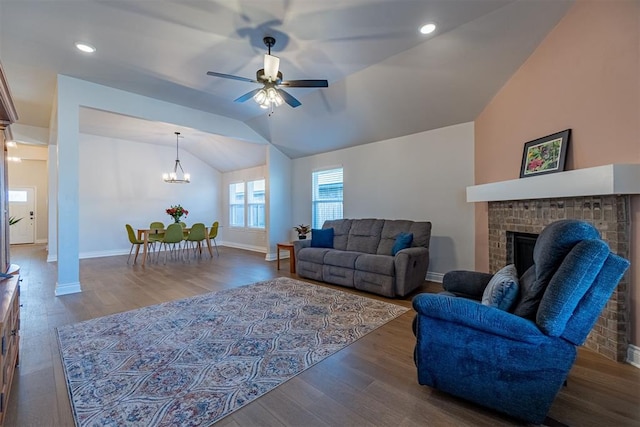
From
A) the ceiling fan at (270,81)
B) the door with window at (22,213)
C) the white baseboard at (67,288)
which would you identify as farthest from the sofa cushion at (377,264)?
the door with window at (22,213)

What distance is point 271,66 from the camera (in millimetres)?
2756

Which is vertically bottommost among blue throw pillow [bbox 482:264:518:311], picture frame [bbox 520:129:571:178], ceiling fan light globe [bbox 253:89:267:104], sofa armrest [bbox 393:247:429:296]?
sofa armrest [bbox 393:247:429:296]

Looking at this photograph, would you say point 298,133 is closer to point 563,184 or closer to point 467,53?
point 467,53

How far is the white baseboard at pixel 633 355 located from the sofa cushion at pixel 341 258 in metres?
2.64

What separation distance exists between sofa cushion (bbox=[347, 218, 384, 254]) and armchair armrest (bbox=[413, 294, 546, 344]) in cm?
289

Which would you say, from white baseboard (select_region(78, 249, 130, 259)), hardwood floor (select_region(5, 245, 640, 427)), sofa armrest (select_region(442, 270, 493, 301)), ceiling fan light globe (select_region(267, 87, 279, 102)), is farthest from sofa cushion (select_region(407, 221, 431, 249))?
white baseboard (select_region(78, 249, 130, 259))

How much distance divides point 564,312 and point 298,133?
16.7 feet

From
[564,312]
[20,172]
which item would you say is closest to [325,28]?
[564,312]

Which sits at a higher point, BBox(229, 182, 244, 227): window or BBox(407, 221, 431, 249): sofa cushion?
BBox(229, 182, 244, 227): window

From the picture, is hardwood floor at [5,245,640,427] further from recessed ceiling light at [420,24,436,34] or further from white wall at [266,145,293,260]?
white wall at [266,145,293,260]

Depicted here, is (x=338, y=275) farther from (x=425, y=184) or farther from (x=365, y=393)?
(x=365, y=393)

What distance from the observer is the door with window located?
354 inches

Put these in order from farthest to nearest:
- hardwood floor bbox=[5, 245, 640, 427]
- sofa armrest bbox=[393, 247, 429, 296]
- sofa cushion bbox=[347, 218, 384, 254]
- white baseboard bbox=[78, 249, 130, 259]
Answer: white baseboard bbox=[78, 249, 130, 259] → sofa cushion bbox=[347, 218, 384, 254] → sofa armrest bbox=[393, 247, 429, 296] → hardwood floor bbox=[5, 245, 640, 427]

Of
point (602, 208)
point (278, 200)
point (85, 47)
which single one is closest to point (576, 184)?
point (602, 208)
